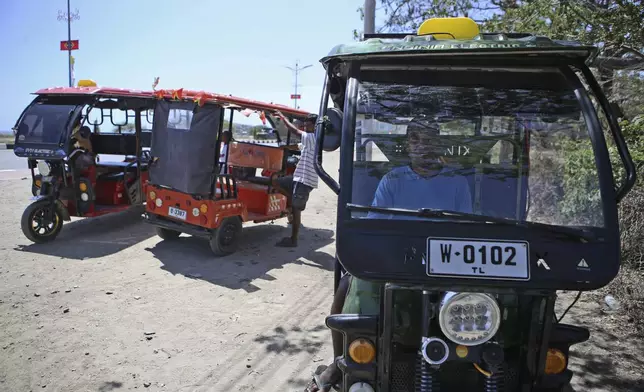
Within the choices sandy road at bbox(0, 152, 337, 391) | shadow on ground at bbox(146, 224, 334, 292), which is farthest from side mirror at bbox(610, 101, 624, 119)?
shadow on ground at bbox(146, 224, 334, 292)

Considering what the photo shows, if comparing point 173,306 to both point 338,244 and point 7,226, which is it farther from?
point 7,226

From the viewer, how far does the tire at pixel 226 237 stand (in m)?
6.81

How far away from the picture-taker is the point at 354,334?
2393 mm

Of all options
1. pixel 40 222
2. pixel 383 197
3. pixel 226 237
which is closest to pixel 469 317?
pixel 383 197

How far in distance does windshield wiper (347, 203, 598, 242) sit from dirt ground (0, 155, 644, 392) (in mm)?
1994

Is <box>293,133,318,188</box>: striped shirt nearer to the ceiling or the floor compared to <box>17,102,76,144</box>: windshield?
nearer to the floor

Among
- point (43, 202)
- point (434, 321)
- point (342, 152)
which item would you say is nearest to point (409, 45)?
point (342, 152)

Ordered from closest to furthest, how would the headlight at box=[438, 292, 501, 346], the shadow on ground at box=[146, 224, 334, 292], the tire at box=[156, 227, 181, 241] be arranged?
the headlight at box=[438, 292, 501, 346] → the shadow on ground at box=[146, 224, 334, 292] → the tire at box=[156, 227, 181, 241]

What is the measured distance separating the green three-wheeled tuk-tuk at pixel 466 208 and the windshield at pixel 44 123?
19.9 ft

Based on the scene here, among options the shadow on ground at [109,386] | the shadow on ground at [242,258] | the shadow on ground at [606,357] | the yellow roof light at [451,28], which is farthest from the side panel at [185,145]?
the shadow on ground at [606,357]

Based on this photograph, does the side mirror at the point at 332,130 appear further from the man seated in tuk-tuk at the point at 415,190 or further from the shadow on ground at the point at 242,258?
the shadow on ground at the point at 242,258

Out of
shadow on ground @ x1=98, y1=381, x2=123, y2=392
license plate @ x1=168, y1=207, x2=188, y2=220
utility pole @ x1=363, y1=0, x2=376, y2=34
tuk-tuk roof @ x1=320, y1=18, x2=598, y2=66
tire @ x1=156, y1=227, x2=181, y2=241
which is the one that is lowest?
shadow on ground @ x1=98, y1=381, x2=123, y2=392

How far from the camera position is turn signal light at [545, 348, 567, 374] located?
7.95 feet

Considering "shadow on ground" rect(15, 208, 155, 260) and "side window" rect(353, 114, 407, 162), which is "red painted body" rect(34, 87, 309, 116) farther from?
"side window" rect(353, 114, 407, 162)
